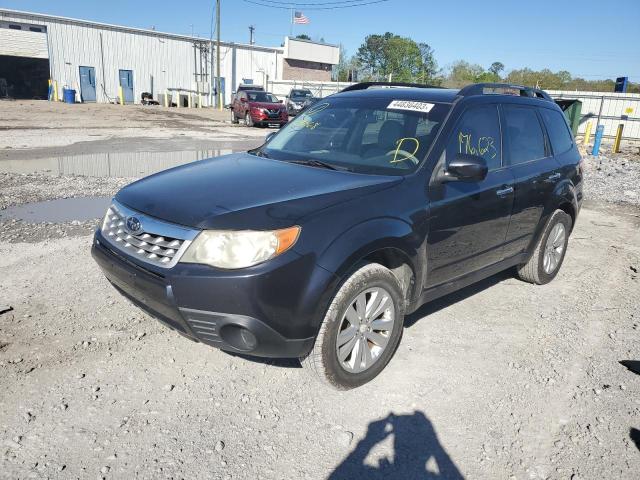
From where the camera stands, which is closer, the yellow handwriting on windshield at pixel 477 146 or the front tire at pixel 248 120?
the yellow handwriting on windshield at pixel 477 146

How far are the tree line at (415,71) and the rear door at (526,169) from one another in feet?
155

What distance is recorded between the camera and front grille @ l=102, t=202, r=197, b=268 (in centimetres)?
271

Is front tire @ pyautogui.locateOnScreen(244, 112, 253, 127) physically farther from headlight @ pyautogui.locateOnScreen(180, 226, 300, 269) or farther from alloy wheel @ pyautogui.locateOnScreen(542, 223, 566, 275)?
headlight @ pyautogui.locateOnScreen(180, 226, 300, 269)

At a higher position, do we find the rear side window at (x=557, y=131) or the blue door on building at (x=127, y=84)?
the blue door on building at (x=127, y=84)

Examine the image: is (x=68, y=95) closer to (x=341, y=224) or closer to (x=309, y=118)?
(x=309, y=118)

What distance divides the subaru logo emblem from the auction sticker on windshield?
83.6 inches

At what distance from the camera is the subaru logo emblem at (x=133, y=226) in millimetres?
2924

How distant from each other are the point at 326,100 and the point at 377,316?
223 centimetres

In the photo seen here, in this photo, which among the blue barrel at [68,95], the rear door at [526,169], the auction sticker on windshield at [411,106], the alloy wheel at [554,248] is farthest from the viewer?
the blue barrel at [68,95]

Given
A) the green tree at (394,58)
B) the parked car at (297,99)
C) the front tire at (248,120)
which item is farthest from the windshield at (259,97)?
the green tree at (394,58)

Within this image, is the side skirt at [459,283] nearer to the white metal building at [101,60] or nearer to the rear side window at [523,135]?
the rear side window at [523,135]

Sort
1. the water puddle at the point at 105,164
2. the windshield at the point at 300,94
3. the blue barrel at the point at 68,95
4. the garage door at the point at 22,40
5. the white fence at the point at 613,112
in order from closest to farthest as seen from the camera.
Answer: the water puddle at the point at 105,164
the white fence at the point at 613,112
the windshield at the point at 300,94
the garage door at the point at 22,40
the blue barrel at the point at 68,95

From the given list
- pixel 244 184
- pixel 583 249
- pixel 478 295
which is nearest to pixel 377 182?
pixel 244 184

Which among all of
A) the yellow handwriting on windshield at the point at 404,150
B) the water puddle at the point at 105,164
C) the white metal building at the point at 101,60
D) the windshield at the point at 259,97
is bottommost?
the water puddle at the point at 105,164
